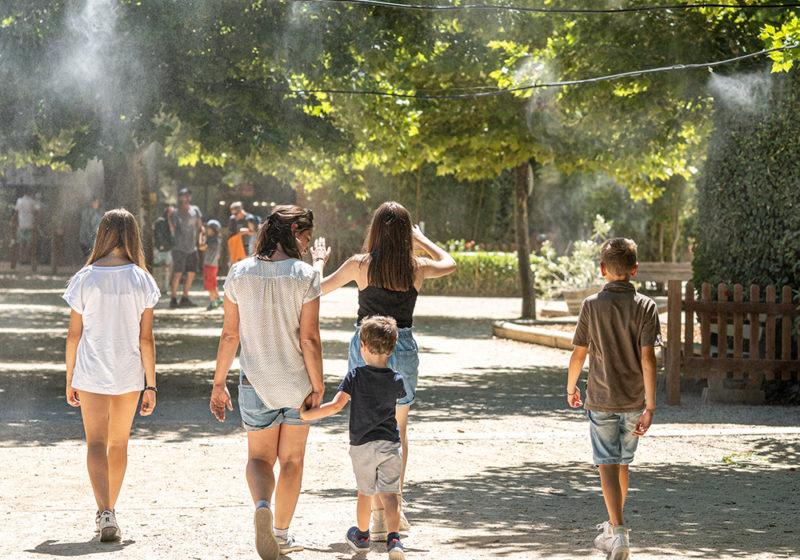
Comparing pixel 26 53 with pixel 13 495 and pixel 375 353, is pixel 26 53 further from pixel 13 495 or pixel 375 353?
pixel 375 353

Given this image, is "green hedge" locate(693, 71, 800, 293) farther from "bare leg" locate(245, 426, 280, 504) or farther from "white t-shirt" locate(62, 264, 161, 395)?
"white t-shirt" locate(62, 264, 161, 395)

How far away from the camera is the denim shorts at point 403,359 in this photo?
556 centimetres

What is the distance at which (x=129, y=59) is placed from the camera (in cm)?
1155

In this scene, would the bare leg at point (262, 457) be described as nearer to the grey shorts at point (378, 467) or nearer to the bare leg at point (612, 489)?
the grey shorts at point (378, 467)

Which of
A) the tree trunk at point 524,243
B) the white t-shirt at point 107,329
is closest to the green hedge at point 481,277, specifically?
the tree trunk at point 524,243

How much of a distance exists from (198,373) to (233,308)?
7.56 m

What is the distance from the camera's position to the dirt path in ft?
17.9

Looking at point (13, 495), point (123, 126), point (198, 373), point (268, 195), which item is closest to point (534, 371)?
point (198, 373)

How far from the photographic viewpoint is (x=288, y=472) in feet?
17.2

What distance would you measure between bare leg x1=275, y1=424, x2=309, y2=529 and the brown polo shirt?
1.35 metres

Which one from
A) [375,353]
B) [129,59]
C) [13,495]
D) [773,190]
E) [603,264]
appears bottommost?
[13,495]

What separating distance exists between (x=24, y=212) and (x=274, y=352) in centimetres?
2803

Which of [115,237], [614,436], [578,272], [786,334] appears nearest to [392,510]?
[614,436]

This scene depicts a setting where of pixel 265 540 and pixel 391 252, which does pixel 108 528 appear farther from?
pixel 391 252
